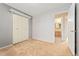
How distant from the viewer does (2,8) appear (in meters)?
4.11

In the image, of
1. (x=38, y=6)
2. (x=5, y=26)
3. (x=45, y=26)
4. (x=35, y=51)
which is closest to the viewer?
(x=35, y=51)

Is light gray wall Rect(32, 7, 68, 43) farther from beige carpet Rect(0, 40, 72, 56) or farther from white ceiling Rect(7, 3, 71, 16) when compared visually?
beige carpet Rect(0, 40, 72, 56)

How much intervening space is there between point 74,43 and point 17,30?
10.9ft

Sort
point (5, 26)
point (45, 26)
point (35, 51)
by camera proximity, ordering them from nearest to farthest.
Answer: point (35, 51)
point (5, 26)
point (45, 26)

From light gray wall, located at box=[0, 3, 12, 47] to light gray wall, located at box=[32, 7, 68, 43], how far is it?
93.0 inches

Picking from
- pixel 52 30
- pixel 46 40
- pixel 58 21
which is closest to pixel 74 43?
pixel 52 30

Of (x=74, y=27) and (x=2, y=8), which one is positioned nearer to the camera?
(x=74, y=27)

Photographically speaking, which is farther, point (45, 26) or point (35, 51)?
point (45, 26)

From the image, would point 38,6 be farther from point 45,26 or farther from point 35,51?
point 35,51

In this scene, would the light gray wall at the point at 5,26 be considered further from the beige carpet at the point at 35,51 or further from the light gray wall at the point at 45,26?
the light gray wall at the point at 45,26

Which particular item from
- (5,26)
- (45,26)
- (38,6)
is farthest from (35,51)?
(45,26)

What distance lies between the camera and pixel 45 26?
6172mm

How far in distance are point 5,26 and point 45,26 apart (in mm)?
2713

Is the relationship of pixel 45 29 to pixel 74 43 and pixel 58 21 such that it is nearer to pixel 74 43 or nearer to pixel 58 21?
pixel 74 43
